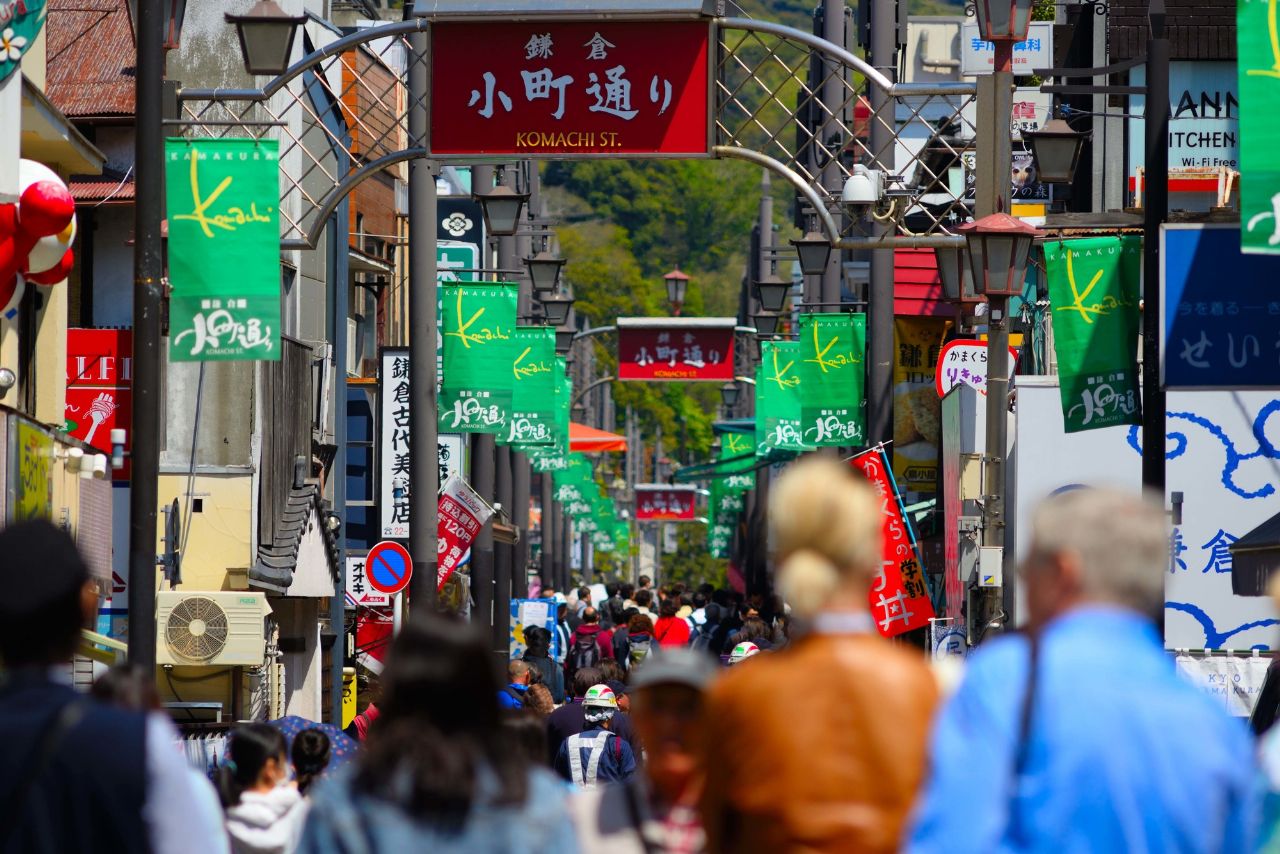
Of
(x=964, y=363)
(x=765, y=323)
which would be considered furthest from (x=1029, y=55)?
(x=765, y=323)

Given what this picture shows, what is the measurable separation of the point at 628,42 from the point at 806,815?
12.2 m

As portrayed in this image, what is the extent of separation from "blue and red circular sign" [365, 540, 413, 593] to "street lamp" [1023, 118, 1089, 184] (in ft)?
29.6

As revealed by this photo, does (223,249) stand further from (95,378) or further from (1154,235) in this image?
(1154,235)

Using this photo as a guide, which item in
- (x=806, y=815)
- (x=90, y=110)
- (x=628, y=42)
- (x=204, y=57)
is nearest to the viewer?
(x=806, y=815)

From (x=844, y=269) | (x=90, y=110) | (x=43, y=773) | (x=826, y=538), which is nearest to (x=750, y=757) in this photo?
(x=826, y=538)

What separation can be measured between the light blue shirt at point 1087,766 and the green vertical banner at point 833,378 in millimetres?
22342

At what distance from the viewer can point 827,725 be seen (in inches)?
178

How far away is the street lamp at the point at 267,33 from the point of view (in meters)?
15.0

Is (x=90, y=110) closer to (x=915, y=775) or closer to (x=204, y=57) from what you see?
(x=204, y=57)

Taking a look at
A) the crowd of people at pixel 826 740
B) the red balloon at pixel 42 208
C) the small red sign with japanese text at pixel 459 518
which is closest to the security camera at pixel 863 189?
the small red sign with japanese text at pixel 459 518

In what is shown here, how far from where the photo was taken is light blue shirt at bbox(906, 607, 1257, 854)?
13.9 ft

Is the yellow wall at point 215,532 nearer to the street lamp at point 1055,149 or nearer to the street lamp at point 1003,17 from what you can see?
the street lamp at point 1055,149

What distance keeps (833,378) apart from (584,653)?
5065 mm

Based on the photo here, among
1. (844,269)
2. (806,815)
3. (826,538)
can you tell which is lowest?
(806,815)
